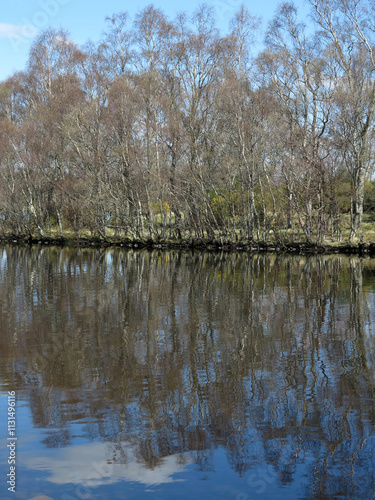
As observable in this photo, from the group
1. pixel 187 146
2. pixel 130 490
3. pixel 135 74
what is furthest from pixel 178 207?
pixel 130 490

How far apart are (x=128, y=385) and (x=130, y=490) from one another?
2900mm

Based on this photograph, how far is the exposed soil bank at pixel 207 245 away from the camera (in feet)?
122

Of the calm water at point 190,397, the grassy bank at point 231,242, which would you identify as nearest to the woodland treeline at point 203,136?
the grassy bank at point 231,242

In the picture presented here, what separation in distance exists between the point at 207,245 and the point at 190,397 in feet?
121

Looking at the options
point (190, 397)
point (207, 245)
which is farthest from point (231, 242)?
point (190, 397)

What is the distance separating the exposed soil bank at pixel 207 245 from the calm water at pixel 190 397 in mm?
20893

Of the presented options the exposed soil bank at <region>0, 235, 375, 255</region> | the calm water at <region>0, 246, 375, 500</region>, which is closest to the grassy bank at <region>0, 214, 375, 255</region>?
the exposed soil bank at <region>0, 235, 375, 255</region>

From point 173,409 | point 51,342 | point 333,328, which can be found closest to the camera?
point 173,409

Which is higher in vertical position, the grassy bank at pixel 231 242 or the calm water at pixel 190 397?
the grassy bank at pixel 231 242

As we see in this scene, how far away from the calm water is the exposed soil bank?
68.5 ft

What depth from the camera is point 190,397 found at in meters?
7.75

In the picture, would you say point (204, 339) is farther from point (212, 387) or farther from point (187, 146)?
point (187, 146)

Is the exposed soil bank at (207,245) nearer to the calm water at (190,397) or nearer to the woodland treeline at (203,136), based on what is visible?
the woodland treeline at (203,136)

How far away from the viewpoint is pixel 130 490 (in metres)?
5.45
